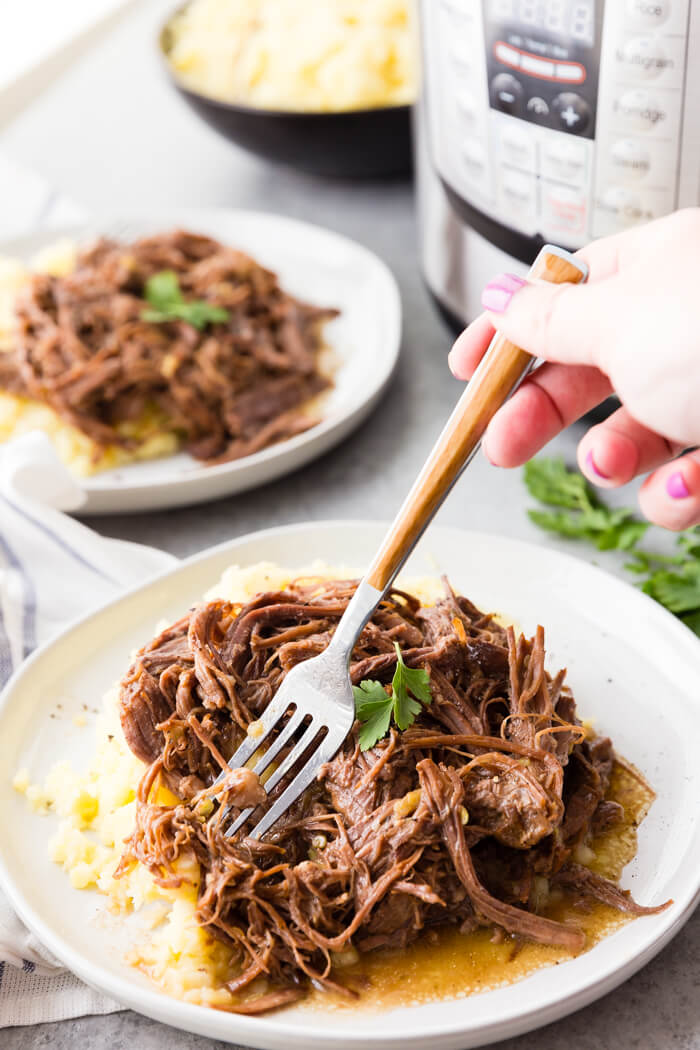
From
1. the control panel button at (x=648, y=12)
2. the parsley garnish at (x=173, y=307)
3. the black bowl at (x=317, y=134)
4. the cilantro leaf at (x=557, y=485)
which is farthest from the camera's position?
the black bowl at (x=317, y=134)

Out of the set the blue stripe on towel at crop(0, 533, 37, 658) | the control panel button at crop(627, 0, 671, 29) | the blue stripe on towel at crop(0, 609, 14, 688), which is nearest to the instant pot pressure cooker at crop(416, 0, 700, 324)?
the control panel button at crop(627, 0, 671, 29)

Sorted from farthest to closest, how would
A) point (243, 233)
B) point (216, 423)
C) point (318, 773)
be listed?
point (243, 233), point (216, 423), point (318, 773)

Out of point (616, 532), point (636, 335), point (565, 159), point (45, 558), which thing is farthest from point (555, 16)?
point (45, 558)

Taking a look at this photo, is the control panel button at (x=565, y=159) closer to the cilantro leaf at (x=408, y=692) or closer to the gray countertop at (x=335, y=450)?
the gray countertop at (x=335, y=450)

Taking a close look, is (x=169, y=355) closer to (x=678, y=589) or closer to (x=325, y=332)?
(x=325, y=332)

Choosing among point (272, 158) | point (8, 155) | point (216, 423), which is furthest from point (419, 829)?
point (8, 155)

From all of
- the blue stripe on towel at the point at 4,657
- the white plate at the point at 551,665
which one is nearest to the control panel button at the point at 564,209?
the white plate at the point at 551,665

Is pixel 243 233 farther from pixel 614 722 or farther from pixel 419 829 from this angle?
pixel 419 829

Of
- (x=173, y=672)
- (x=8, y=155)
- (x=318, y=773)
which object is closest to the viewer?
(x=318, y=773)
